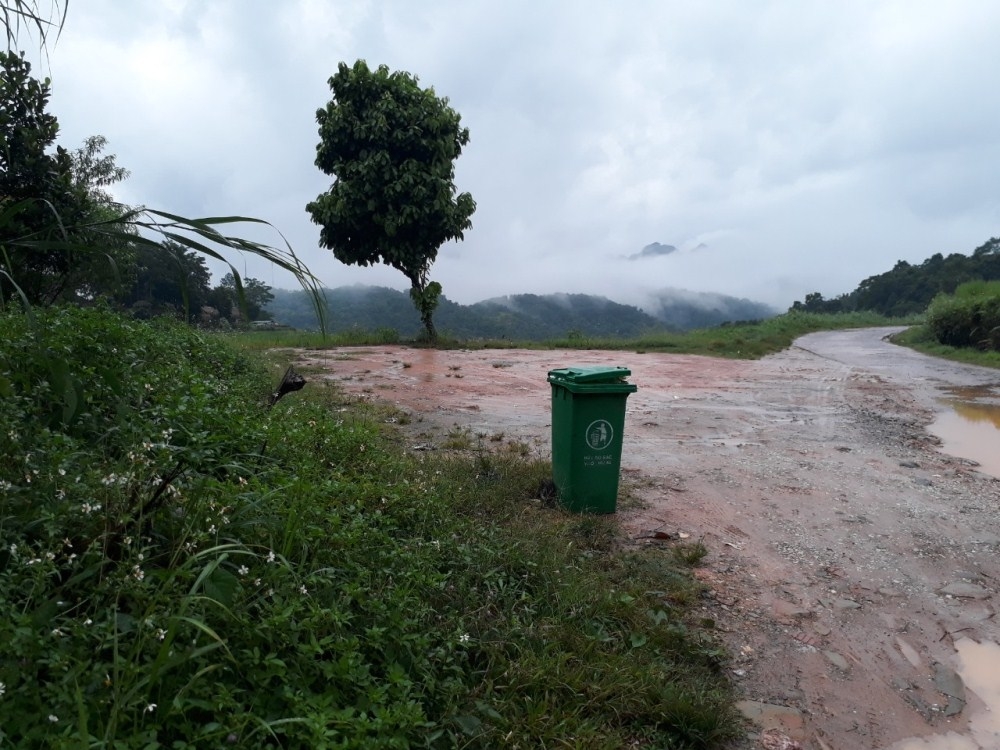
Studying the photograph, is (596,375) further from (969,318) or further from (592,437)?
(969,318)

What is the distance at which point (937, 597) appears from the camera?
348cm

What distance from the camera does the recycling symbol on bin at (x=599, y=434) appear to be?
4.19 meters

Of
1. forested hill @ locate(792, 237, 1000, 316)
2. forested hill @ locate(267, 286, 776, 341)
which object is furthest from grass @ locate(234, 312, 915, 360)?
forested hill @ locate(792, 237, 1000, 316)

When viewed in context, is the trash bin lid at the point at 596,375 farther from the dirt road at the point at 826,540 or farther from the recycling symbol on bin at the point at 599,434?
the dirt road at the point at 826,540

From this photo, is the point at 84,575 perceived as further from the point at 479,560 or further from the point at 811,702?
the point at 811,702

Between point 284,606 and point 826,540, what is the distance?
338 cm

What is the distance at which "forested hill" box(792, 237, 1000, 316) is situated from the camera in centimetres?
4388

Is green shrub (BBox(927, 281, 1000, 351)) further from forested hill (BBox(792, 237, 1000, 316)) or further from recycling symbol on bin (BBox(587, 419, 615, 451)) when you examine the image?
forested hill (BBox(792, 237, 1000, 316))

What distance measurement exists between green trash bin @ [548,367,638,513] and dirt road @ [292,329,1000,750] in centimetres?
28

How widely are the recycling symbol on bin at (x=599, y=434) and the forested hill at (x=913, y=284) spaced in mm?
43186

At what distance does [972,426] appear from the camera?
8.23 meters

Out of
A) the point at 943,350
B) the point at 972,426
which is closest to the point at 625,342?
the point at 943,350

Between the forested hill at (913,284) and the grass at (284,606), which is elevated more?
the forested hill at (913,284)

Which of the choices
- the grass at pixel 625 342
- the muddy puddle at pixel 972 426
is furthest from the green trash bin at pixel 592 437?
the grass at pixel 625 342
